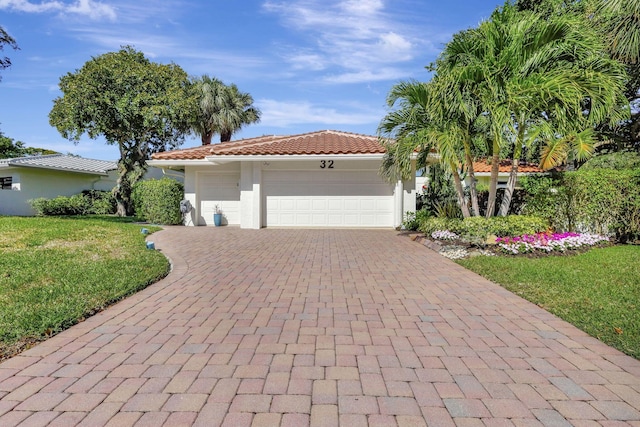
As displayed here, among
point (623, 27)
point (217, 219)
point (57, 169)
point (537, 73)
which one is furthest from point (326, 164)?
point (57, 169)

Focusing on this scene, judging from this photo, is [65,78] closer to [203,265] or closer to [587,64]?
[203,265]

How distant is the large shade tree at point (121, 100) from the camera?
16.7 metres

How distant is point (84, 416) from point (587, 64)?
420 inches

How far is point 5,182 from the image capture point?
813 inches

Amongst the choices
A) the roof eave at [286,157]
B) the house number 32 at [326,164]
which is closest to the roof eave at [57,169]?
the roof eave at [286,157]

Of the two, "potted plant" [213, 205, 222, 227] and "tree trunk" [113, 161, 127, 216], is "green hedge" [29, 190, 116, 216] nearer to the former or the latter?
"tree trunk" [113, 161, 127, 216]

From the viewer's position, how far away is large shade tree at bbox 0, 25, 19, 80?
12.5 metres

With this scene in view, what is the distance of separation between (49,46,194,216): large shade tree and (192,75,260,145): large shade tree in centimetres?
522

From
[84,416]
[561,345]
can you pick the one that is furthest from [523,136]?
[84,416]

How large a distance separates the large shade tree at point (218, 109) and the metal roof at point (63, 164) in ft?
23.2

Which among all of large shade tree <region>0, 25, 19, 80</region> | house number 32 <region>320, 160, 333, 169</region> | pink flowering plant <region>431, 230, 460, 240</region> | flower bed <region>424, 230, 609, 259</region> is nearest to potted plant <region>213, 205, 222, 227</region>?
house number 32 <region>320, 160, 333, 169</region>

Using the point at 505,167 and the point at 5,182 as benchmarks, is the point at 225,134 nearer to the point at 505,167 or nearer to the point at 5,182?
the point at 5,182

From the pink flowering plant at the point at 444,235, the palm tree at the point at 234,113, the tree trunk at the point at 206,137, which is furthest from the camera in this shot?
the tree trunk at the point at 206,137

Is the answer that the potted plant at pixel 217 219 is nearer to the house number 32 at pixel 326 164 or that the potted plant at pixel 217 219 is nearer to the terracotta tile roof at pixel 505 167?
the house number 32 at pixel 326 164
